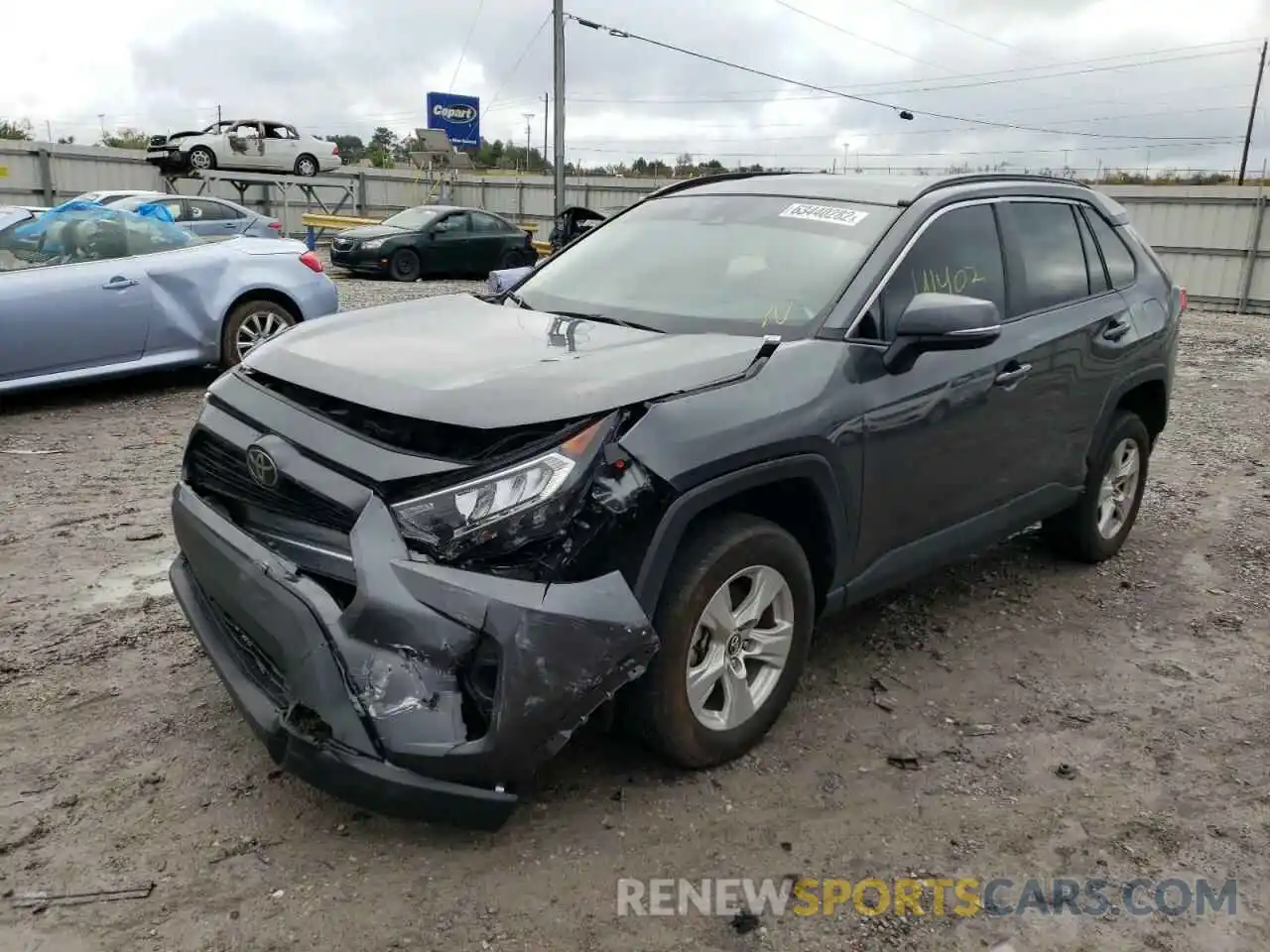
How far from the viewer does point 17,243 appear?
23.0ft

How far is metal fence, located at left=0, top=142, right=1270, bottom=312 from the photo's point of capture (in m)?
19.2

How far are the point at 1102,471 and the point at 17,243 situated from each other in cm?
704

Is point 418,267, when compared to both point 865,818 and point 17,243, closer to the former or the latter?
point 17,243

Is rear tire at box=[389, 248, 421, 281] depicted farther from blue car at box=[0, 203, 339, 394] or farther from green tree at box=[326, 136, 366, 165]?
green tree at box=[326, 136, 366, 165]

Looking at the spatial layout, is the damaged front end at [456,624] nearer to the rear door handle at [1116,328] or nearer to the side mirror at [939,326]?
the side mirror at [939,326]

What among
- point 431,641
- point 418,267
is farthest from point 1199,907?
point 418,267

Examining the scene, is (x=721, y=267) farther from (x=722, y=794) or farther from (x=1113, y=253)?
(x=1113, y=253)

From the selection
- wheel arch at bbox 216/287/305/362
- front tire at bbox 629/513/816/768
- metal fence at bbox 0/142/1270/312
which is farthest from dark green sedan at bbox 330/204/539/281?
front tire at bbox 629/513/816/768

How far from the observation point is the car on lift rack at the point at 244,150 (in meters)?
25.2

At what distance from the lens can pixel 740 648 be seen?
303 cm

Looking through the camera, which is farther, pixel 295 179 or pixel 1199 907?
pixel 295 179

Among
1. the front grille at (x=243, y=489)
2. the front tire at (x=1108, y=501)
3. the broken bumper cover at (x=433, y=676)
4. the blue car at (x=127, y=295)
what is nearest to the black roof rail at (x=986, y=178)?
the front tire at (x=1108, y=501)

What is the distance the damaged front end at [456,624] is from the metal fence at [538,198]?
12542mm

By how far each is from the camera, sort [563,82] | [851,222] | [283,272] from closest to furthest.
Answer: [851,222] → [283,272] → [563,82]
